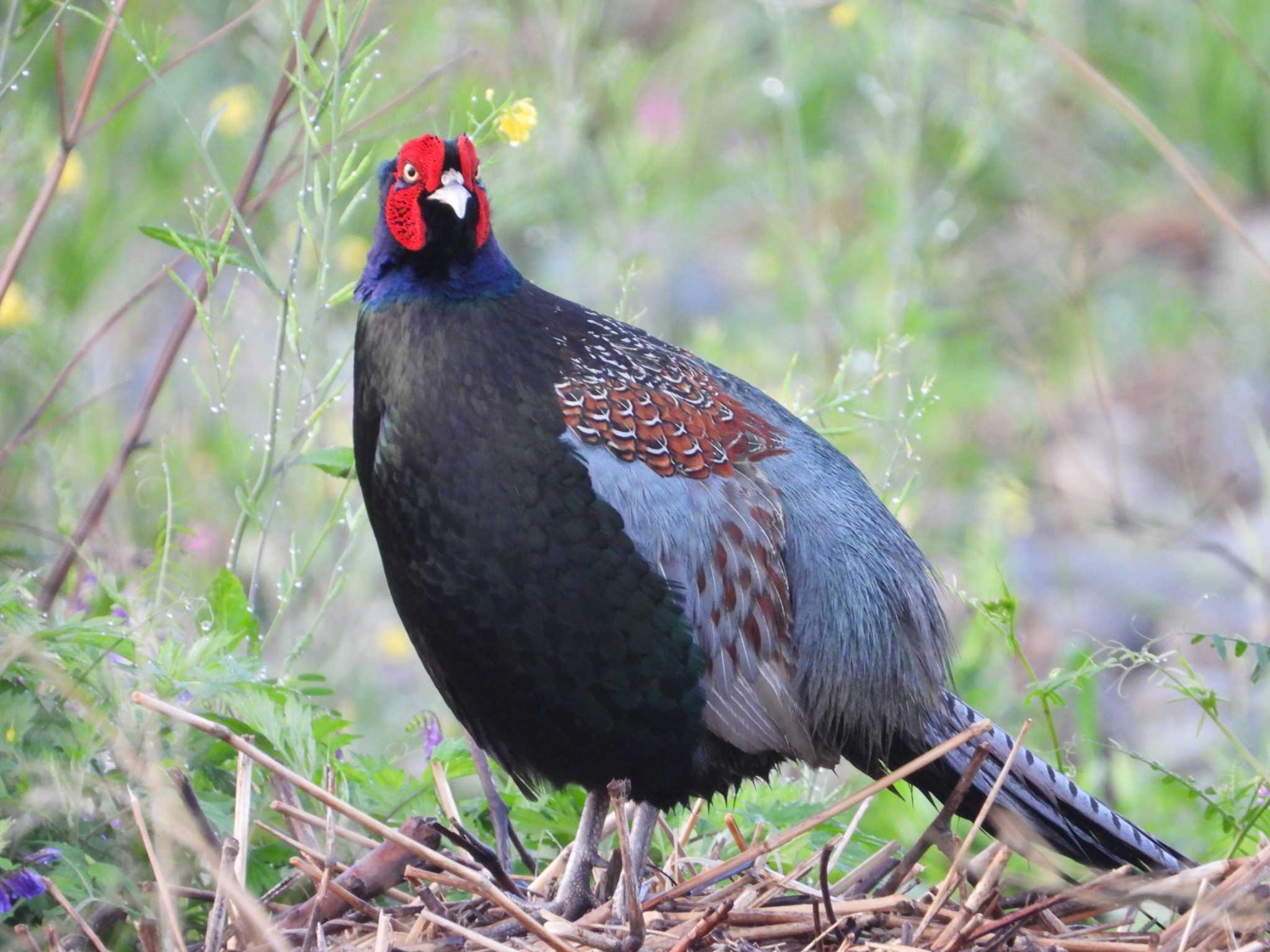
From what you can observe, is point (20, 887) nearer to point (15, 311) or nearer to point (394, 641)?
point (15, 311)

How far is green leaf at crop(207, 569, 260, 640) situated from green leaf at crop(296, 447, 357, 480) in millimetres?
279

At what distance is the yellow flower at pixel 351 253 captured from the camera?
20.4 feet

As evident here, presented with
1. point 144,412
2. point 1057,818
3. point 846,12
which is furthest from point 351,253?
point 1057,818

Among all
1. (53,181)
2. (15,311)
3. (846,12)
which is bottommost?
(15,311)

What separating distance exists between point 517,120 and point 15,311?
6.91ft

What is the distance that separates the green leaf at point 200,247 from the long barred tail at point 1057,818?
5.58 ft

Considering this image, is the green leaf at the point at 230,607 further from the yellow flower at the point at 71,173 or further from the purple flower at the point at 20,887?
Result: the yellow flower at the point at 71,173

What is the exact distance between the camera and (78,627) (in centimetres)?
263

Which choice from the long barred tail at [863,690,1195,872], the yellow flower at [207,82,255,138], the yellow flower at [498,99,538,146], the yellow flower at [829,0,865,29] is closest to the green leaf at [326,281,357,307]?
the yellow flower at [498,99,538,146]

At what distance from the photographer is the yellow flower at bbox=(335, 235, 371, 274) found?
20.4 ft

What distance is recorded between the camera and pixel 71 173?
548cm

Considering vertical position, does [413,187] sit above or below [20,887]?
above

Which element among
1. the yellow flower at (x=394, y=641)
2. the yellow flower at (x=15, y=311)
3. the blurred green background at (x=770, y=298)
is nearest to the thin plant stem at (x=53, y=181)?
the blurred green background at (x=770, y=298)

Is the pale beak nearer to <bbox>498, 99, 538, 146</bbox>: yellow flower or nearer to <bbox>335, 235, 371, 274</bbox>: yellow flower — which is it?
<bbox>498, 99, 538, 146</bbox>: yellow flower
